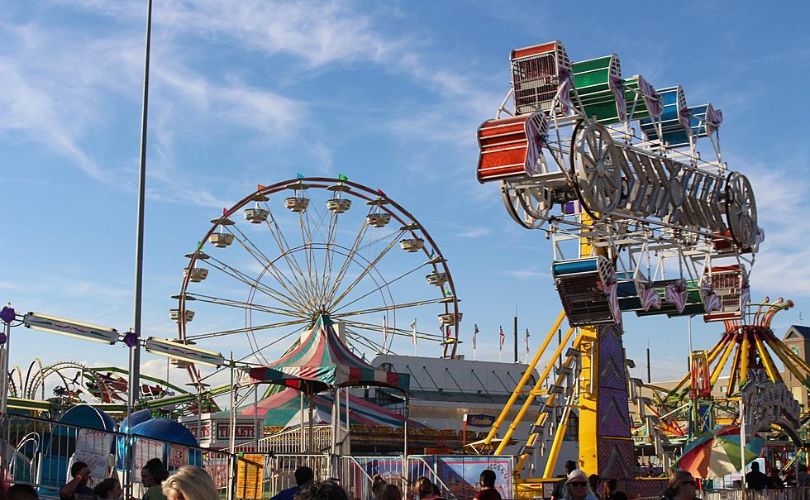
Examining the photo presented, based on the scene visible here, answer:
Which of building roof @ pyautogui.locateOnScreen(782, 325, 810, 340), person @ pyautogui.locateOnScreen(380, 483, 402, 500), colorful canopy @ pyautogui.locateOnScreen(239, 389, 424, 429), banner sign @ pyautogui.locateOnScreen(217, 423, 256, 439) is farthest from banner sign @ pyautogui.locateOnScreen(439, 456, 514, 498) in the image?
building roof @ pyautogui.locateOnScreen(782, 325, 810, 340)

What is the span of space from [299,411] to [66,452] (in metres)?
20.3

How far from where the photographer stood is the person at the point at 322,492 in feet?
15.4

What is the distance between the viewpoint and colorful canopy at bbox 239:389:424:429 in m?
33.7

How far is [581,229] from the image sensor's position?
22219 mm

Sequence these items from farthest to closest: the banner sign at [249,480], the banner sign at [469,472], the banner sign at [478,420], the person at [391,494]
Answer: the banner sign at [478,420], the banner sign at [249,480], the banner sign at [469,472], the person at [391,494]

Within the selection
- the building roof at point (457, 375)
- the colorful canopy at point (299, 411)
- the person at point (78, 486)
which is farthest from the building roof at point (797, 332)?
the person at point (78, 486)

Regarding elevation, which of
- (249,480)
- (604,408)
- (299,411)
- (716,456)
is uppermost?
(299,411)

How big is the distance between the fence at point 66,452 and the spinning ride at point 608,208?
7662mm

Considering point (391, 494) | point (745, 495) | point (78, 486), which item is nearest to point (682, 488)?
point (391, 494)

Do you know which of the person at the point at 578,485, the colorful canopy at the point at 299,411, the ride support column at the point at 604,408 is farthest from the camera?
the colorful canopy at the point at 299,411

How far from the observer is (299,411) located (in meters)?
34.0

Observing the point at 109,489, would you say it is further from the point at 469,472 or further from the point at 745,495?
the point at 745,495

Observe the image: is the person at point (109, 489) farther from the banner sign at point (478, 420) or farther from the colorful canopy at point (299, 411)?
the banner sign at point (478, 420)

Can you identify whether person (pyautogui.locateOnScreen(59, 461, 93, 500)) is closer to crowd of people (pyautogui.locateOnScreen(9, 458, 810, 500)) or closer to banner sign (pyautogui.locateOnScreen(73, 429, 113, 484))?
crowd of people (pyautogui.locateOnScreen(9, 458, 810, 500))
